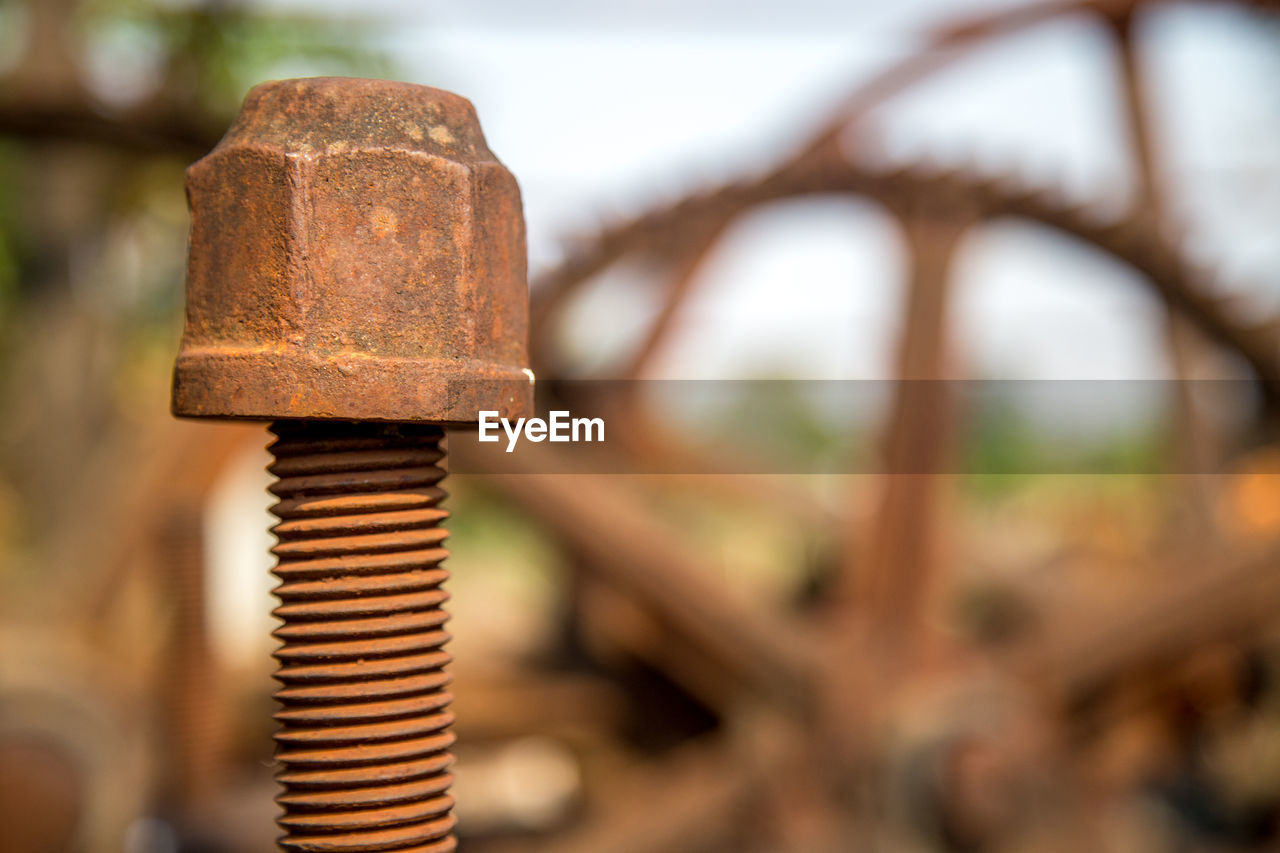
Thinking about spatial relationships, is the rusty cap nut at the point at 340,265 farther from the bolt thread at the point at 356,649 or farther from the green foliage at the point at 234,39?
the green foliage at the point at 234,39

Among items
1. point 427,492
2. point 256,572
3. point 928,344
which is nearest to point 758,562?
point 256,572

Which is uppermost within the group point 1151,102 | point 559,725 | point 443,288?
point 1151,102

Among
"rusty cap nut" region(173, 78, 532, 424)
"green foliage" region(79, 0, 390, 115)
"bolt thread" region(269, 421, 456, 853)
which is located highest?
"green foliage" region(79, 0, 390, 115)

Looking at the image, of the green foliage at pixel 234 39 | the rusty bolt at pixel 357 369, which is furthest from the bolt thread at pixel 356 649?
the green foliage at pixel 234 39

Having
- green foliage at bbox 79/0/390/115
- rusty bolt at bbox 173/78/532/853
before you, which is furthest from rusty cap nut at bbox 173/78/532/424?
green foliage at bbox 79/0/390/115

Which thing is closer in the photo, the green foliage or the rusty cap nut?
the rusty cap nut

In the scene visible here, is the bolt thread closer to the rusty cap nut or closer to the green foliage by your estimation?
the rusty cap nut

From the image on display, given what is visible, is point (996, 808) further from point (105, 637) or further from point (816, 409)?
point (816, 409)

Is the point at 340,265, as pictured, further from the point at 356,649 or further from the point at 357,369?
the point at 356,649
